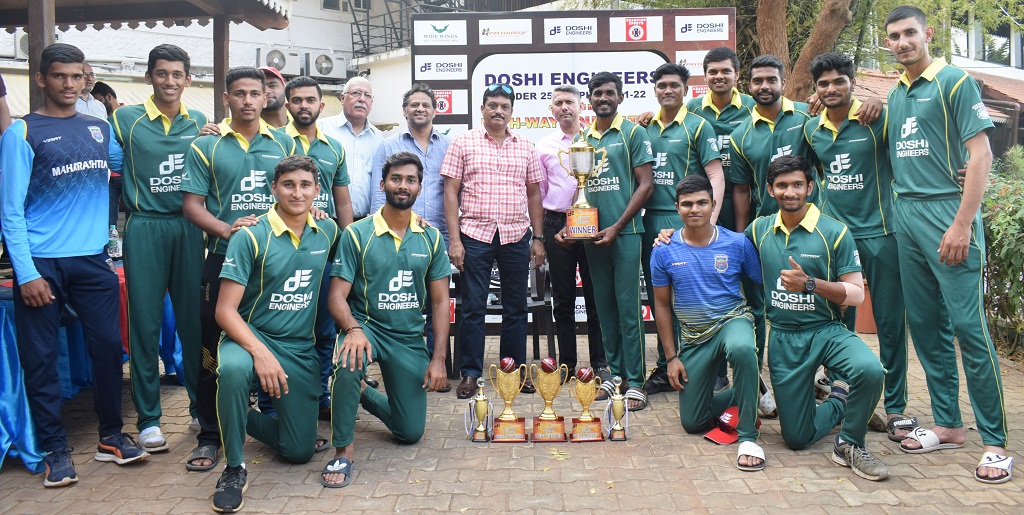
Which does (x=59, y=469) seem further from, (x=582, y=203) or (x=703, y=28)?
(x=703, y=28)

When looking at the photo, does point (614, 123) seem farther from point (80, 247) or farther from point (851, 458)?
point (80, 247)

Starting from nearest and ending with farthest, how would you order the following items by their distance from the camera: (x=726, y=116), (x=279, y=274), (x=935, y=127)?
(x=279, y=274)
(x=935, y=127)
(x=726, y=116)

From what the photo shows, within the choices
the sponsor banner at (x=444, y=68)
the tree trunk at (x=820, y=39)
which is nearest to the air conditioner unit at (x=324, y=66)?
the sponsor banner at (x=444, y=68)

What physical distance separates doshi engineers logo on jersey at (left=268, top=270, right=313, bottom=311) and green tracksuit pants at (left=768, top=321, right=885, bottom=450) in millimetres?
2570

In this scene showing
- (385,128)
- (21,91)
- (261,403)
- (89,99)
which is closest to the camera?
(261,403)

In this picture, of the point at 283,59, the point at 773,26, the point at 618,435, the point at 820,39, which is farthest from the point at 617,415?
the point at 283,59

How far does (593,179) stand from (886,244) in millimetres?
1892

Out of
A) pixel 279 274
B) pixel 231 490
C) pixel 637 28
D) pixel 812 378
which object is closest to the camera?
pixel 231 490

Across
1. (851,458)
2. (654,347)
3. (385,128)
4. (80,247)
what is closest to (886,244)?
(851,458)

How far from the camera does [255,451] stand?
15.7 feet

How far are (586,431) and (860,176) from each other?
7.12 ft

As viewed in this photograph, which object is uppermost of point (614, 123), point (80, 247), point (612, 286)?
point (614, 123)

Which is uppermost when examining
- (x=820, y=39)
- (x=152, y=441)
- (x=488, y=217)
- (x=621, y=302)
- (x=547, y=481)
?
(x=820, y=39)

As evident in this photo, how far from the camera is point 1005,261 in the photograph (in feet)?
22.5
